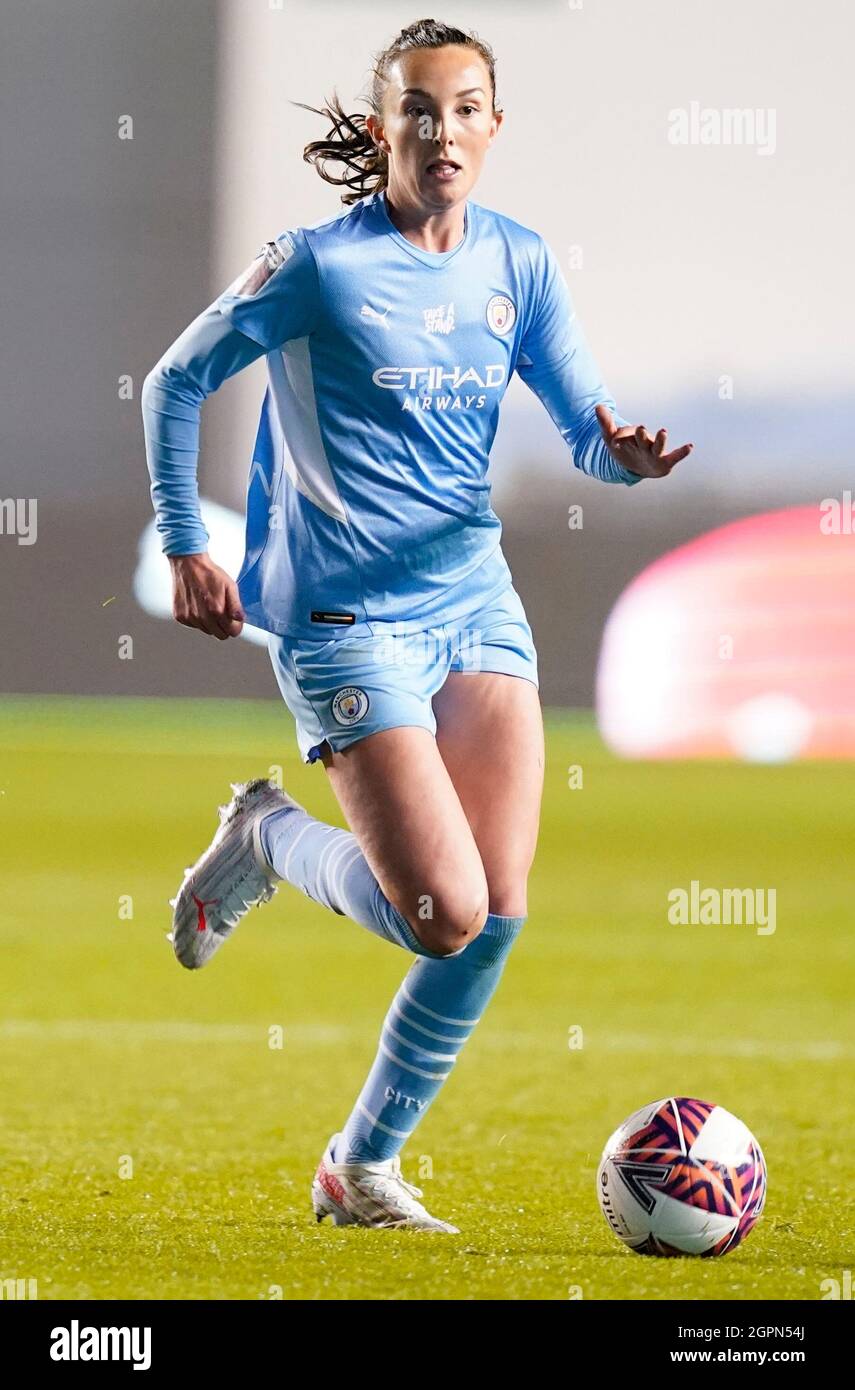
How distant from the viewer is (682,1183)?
3.55 m

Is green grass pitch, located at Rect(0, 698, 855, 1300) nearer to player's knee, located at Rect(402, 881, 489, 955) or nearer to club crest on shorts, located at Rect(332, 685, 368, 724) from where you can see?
player's knee, located at Rect(402, 881, 489, 955)

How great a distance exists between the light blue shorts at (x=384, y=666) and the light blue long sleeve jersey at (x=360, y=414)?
0.03 metres

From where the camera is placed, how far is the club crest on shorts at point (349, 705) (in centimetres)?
362

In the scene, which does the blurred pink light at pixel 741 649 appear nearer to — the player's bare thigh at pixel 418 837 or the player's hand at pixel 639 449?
the player's hand at pixel 639 449

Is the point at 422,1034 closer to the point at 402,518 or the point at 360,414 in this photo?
the point at 402,518

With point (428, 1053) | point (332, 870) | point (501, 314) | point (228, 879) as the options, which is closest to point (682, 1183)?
point (428, 1053)

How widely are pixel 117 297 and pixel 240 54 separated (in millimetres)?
3990

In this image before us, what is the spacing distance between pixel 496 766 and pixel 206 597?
2.13ft

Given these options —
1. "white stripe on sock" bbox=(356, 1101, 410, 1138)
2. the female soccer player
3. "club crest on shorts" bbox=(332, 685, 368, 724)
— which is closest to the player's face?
the female soccer player

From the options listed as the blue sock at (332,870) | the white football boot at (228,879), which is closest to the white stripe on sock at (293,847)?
the blue sock at (332,870)

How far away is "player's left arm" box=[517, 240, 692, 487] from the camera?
3.87 m

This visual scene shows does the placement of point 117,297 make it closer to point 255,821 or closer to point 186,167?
point 186,167

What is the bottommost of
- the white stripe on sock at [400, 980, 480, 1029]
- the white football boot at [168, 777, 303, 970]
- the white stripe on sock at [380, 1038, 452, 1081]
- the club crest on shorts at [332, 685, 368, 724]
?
the white stripe on sock at [380, 1038, 452, 1081]

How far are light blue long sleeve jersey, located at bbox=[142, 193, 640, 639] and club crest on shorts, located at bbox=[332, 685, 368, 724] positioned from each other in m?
0.14
